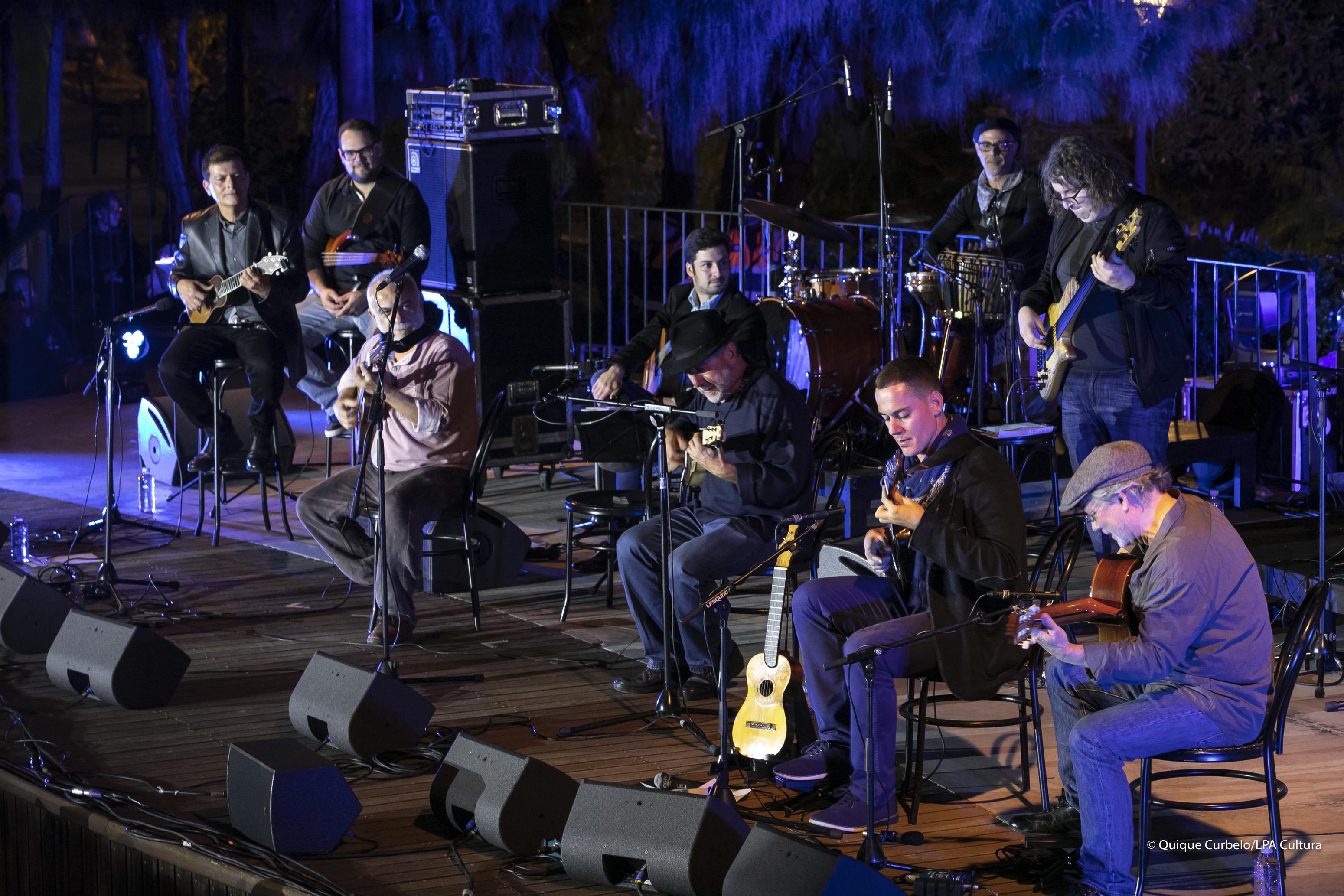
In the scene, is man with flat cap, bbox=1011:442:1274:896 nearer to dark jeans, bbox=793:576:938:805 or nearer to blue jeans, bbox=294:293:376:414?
dark jeans, bbox=793:576:938:805

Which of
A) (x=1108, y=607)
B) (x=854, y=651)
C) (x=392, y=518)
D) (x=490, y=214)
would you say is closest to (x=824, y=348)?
(x=490, y=214)

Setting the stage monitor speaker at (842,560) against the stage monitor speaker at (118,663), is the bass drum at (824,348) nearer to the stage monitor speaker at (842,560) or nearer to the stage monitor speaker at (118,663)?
the stage monitor speaker at (842,560)

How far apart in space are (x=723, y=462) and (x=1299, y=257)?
866cm

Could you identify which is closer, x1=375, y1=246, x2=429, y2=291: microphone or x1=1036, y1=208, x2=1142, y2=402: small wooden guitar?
x1=375, y1=246, x2=429, y2=291: microphone

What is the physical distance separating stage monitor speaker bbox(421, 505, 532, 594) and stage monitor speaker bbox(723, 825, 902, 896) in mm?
3267

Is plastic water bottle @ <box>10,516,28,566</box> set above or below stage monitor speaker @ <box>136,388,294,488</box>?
below

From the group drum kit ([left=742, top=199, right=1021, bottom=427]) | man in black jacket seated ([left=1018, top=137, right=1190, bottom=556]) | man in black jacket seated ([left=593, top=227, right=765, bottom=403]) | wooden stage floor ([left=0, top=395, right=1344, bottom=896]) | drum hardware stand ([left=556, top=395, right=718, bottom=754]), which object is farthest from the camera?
drum kit ([left=742, top=199, right=1021, bottom=427])

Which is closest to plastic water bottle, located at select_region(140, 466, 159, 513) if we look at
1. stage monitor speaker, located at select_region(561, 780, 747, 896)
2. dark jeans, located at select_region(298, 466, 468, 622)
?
dark jeans, located at select_region(298, 466, 468, 622)

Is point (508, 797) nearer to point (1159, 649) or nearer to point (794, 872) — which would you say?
point (794, 872)

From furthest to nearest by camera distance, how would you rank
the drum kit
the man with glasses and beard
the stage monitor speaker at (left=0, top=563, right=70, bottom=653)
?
the man with glasses and beard < the drum kit < the stage monitor speaker at (left=0, top=563, right=70, bottom=653)

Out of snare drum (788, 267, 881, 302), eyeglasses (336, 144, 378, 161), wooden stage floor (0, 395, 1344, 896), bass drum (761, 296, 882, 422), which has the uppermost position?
eyeglasses (336, 144, 378, 161)

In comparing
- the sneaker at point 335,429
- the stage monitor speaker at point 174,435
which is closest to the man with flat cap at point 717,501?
the sneaker at point 335,429

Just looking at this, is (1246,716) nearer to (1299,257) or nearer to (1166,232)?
(1166,232)

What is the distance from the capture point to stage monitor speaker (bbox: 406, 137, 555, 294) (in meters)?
8.99
